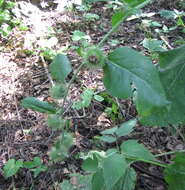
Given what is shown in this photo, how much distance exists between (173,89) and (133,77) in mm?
391

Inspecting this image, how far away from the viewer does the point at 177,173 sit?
148 cm

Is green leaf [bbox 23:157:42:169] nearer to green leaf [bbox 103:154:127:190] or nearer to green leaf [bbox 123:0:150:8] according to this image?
green leaf [bbox 103:154:127:190]

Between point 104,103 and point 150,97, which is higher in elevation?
point 150,97

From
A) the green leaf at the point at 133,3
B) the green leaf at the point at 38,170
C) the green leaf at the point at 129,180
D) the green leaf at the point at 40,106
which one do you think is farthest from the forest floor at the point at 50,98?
the green leaf at the point at 133,3

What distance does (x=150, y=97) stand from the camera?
90cm

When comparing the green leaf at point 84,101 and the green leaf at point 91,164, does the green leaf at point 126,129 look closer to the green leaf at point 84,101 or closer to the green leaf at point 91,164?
the green leaf at point 91,164

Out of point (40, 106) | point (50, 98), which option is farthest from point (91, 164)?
point (50, 98)

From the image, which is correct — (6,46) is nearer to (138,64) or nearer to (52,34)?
(52,34)

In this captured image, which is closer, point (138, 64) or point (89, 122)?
point (138, 64)

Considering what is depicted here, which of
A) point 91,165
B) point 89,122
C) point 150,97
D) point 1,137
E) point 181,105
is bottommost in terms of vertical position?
point 1,137

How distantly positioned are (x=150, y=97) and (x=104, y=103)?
1426 millimetres

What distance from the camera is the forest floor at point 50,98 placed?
1862mm

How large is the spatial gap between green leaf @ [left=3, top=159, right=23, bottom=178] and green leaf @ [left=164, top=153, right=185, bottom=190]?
840mm

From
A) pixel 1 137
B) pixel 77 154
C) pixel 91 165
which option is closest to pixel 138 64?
pixel 91 165
